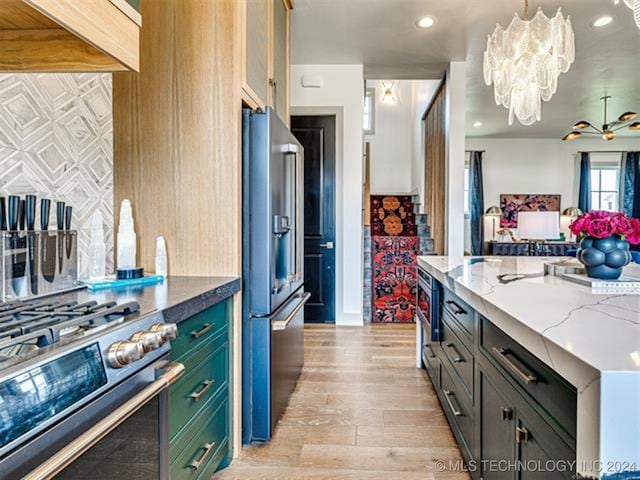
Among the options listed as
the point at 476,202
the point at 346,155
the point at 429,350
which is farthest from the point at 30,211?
the point at 476,202

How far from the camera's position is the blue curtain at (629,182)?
30.1ft

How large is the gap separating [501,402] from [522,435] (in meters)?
0.19

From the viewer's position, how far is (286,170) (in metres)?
2.35

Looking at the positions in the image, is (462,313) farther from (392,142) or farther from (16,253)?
(392,142)

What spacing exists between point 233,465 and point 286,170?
1.47 metres

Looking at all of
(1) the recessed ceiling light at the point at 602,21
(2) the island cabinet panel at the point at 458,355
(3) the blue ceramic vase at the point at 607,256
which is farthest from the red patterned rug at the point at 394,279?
(3) the blue ceramic vase at the point at 607,256

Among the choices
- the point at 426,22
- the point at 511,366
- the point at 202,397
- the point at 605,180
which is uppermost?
the point at 426,22

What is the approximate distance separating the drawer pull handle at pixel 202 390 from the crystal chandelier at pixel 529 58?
2.88 m

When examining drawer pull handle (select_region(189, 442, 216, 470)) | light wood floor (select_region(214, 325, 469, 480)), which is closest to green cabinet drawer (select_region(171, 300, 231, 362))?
drawer pull handle (select_region(189, 442, 216, 470))

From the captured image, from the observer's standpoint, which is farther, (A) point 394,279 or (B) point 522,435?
(A) point 394,279

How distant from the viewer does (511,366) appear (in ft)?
3.94

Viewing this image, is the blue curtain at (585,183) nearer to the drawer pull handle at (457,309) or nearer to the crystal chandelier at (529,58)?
the crystal chandelier at (529,58)

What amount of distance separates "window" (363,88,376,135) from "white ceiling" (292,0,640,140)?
2110 mm

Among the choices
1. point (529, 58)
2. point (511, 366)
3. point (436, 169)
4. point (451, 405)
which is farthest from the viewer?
point (436, 169)
